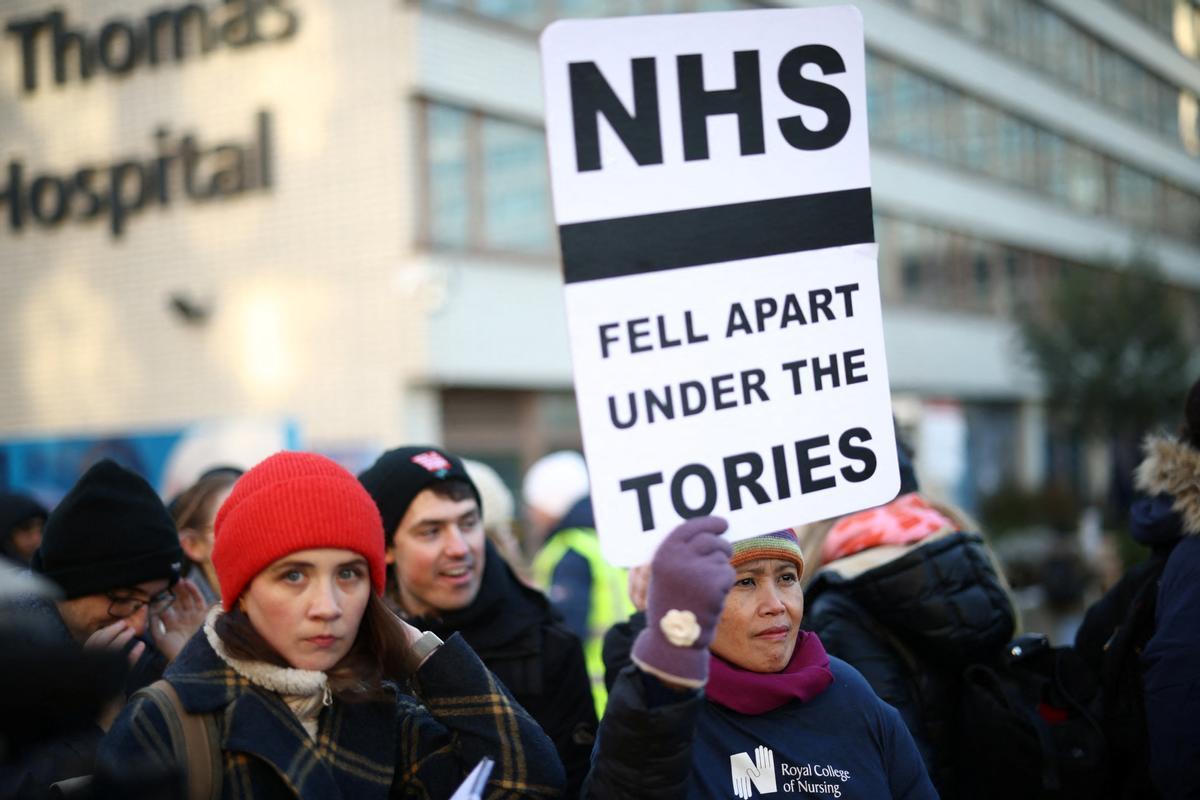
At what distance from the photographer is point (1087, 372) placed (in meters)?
26.5

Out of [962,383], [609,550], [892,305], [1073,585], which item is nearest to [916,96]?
[892,305]

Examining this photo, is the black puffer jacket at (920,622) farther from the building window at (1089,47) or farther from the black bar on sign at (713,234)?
the building window at (1089,47)

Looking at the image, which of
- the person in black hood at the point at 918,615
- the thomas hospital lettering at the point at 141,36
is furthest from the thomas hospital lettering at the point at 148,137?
the person in black hood at the point at 918,615

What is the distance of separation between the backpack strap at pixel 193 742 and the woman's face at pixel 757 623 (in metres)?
0.97

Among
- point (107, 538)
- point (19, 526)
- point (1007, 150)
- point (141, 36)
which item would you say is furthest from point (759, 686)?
point (1007, 150)

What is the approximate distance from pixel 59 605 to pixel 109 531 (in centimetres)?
21

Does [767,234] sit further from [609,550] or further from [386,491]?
[386,491]

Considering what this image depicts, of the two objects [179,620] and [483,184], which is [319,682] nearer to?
[179,620]

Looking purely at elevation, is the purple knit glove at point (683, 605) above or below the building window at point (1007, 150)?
below

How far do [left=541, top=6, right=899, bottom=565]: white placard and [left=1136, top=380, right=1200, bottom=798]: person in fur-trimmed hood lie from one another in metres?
1.03

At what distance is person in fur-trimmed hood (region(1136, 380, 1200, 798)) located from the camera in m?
2.97

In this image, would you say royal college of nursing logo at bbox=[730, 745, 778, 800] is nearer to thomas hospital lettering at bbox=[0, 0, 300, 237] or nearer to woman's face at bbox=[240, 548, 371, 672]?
woman's face at bbox=[240, 548, 371, 672]

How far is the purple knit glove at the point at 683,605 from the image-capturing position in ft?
6.90

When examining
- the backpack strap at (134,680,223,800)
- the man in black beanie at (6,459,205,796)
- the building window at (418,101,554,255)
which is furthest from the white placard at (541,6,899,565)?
the building window at (418,101,554,255)
